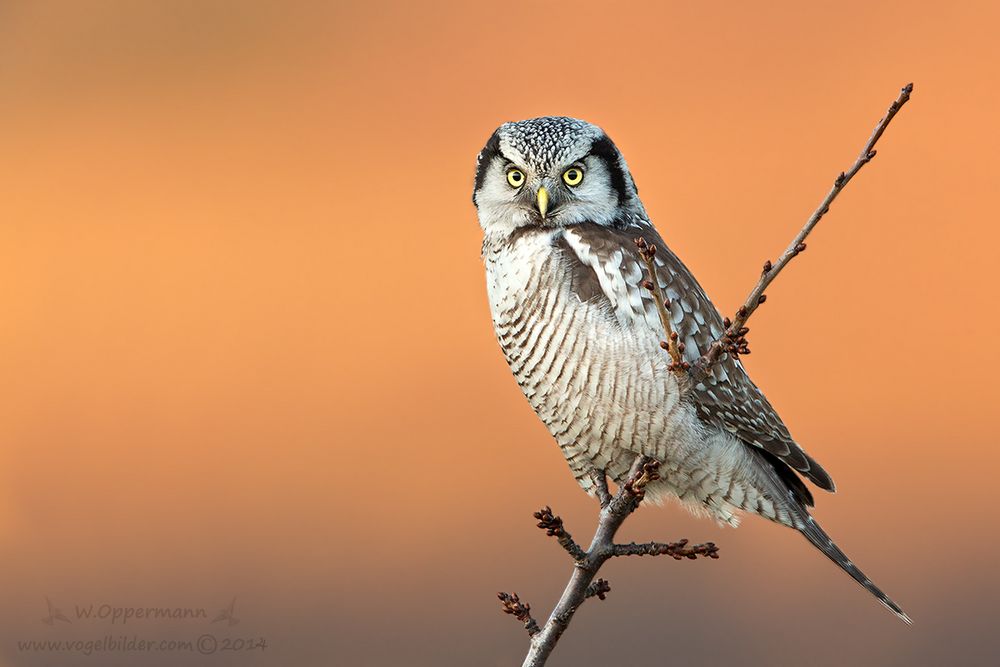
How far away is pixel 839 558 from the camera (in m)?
2.90

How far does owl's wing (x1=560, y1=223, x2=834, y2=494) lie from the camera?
9.16 feet

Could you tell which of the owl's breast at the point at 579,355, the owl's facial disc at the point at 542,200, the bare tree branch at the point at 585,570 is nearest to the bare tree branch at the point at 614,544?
the bare tree branch at the point at 585,570

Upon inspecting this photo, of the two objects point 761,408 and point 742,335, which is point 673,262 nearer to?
point 761,408

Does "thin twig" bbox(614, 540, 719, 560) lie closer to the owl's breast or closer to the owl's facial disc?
the owl's breast

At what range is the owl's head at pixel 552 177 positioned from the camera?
9.58 feet

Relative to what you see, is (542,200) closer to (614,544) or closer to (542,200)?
(542,200)

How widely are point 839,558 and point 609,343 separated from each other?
37.1 inches

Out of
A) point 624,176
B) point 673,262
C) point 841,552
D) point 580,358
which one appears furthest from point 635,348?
point 841,552

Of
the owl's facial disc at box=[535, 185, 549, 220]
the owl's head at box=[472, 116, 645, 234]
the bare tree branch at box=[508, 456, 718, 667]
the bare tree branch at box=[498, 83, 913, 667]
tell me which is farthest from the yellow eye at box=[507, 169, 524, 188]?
the bare tree branch at box=[508, 456, 718, 667]

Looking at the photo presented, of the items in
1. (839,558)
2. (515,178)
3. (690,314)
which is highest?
(515,178)

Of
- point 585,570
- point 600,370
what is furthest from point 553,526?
point 600,370

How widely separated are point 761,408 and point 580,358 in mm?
605

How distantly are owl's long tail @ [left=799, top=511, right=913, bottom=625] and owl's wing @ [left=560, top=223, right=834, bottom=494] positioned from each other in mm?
134

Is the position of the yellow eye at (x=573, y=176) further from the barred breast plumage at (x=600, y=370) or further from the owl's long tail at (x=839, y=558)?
the owl's long tail at (x=839, y=558)
